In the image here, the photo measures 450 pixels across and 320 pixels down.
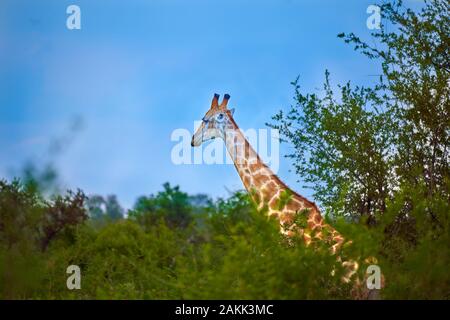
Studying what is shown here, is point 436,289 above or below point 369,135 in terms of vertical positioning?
below

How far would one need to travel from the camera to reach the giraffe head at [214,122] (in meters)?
13.2

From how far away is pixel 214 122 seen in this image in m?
13.3

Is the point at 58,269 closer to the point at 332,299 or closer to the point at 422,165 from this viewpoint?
the point at 332,299

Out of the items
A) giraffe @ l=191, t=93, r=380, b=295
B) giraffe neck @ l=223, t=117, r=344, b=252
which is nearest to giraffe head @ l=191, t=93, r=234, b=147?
giraffe @ l=191, t=93, r=380, b=295

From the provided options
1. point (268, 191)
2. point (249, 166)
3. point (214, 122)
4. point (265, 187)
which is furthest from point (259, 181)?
point (214, 122)

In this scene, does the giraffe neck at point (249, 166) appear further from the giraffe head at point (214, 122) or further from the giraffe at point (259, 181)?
the giraffe head at point (214, 122)

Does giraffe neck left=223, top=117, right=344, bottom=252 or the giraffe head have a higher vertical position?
the giraffe head

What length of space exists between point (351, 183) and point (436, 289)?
14.9 ft

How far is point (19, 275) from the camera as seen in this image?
8703 millimetres

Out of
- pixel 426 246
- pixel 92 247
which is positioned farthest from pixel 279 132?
pixel 426 246

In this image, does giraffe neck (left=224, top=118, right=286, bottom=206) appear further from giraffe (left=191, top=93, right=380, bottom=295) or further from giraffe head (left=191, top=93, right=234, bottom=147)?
giraffe head (left=191, top=93, right=234, bottom=147)

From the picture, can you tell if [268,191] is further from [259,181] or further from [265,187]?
[259,181]

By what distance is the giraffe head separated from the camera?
13.2m

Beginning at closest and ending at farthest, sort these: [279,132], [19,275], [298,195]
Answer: [19,275], [298,195], [279,132]
